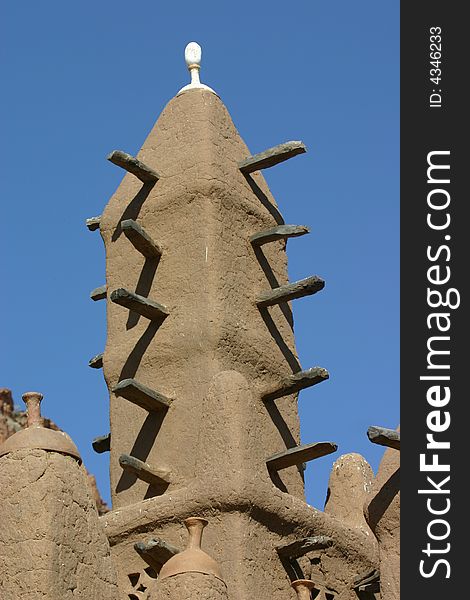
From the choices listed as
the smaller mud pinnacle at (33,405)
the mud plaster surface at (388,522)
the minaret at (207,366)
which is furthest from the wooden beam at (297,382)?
the smaller mud pinnacle at (33,405)

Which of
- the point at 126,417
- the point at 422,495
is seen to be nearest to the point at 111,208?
the point at 126,417

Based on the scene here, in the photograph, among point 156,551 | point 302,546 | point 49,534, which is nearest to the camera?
point 49,534

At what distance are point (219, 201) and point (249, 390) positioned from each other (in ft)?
6.83

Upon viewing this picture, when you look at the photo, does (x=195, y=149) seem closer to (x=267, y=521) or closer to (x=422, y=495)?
(x=267, y=521)

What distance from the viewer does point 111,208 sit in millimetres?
18422

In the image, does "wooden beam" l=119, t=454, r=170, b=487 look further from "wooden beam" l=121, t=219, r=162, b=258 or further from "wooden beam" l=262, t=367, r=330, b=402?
"wooden beam" l=121, t=219, r=162, b=258

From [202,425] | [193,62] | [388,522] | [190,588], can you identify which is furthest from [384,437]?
[193,62]

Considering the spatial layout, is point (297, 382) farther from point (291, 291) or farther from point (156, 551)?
point (156, 551)

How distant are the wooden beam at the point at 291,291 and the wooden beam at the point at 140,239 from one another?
105 cm

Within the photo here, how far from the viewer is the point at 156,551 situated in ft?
51.1

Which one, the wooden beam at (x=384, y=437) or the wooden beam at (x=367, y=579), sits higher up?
the wooden beam at (x=384, y=437)

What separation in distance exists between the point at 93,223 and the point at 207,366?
94.0 inches

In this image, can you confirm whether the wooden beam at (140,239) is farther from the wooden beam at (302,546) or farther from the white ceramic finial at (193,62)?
the wooden beam at (302,546)

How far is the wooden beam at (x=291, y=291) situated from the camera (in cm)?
1744
